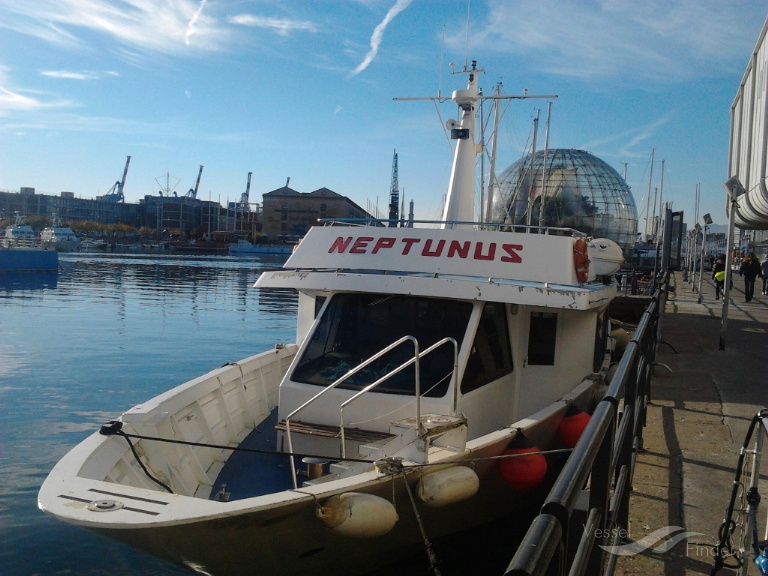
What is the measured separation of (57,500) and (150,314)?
25.2 metres

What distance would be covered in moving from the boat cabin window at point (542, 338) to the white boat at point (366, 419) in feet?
0.05

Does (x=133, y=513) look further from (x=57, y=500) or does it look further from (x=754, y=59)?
(x=754, y=59)

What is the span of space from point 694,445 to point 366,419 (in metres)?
2.95

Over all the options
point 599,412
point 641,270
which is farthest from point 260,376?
point 641,270

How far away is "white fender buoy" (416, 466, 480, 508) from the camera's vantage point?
491 centimetres

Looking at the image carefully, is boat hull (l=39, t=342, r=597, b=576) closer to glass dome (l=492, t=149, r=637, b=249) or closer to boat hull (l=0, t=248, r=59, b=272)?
glass dome (l=492, t=149, r=637, b=249)

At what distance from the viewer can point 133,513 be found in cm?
399

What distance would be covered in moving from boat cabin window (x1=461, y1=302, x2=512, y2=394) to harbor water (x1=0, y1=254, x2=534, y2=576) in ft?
4.59

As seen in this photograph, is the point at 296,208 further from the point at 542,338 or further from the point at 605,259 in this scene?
the point at 542,338

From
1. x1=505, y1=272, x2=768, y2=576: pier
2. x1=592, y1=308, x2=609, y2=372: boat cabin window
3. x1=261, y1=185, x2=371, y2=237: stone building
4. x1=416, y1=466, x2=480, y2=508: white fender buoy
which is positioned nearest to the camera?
x1=505, y1=272, x2=768, y2=576: pier

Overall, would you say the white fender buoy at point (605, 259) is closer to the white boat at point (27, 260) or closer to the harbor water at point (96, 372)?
the harbor water at point (96, 372)

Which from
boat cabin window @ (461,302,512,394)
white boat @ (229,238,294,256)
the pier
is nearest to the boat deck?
boat cabin window @ (461,302,512,394)

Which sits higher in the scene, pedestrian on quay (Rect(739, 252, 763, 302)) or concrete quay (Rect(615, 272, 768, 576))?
pedestrian on quay (Rect(739, 252, 763, 302))

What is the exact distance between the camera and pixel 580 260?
7867 mm
